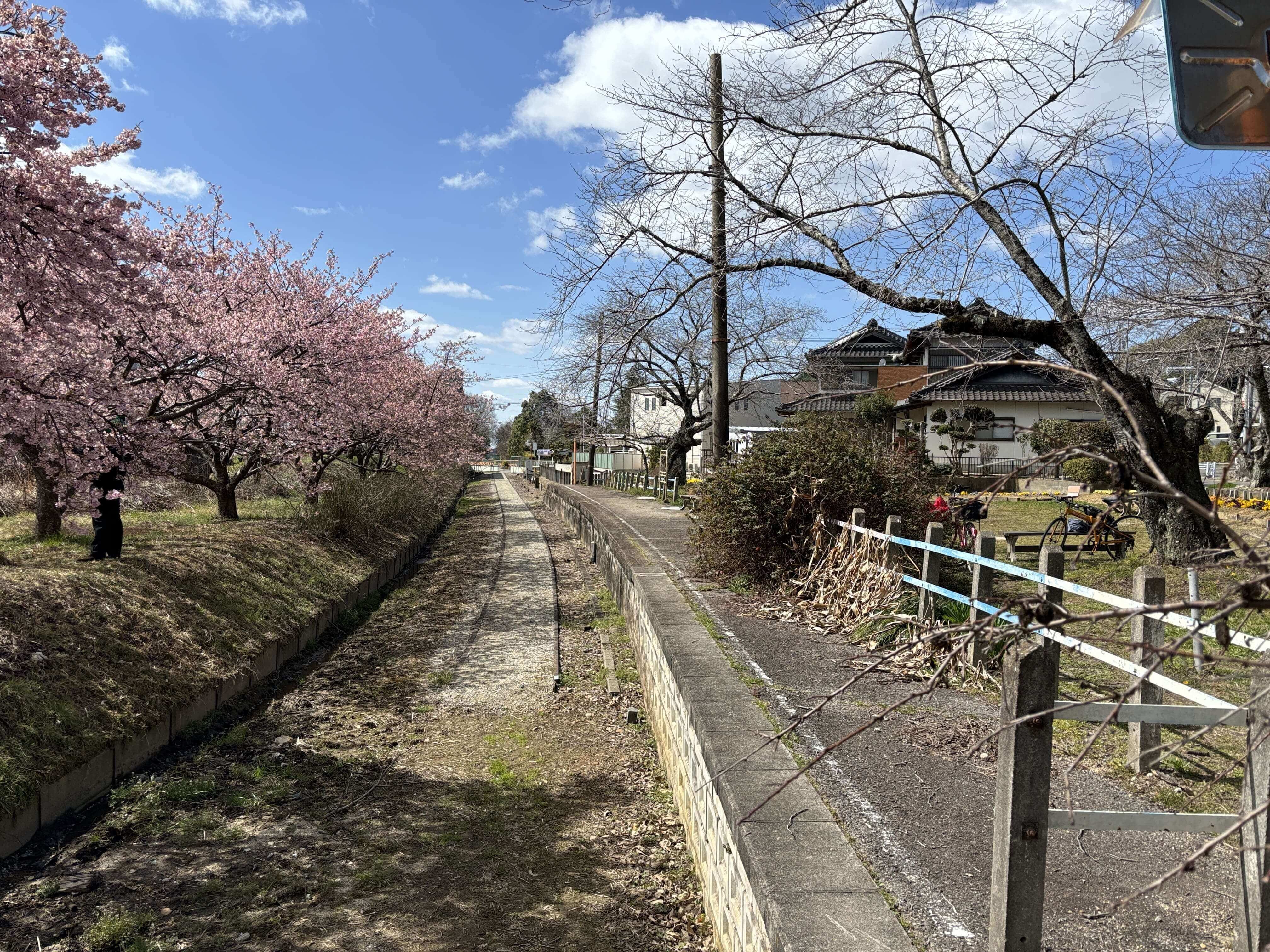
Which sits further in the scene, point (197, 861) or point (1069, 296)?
point (1069, 296)

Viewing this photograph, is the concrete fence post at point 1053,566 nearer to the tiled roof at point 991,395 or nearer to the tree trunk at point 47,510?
the tree trunk at point 47,510

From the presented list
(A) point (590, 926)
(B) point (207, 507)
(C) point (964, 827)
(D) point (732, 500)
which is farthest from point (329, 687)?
(B) point (207, 507)

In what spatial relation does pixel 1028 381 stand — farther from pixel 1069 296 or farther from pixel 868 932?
pixel 868 932

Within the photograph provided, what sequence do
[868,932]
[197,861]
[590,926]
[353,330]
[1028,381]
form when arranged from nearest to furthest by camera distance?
[868,932] → [590,926] → [197,861] → [353,330] → [1028,381]

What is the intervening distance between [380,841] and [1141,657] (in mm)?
4615

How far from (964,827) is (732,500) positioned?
590 cm

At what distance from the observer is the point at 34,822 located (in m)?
5.41

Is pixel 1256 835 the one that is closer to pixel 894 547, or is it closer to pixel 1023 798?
pixel 1023 798

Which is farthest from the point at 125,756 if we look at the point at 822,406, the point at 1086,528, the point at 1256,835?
the point at 822,406

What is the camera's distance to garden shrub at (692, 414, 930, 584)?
8922mm

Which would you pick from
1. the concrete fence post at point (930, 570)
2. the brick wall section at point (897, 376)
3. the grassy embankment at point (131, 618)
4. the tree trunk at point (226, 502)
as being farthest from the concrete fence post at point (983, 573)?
the brick wall section at point (897, 376)

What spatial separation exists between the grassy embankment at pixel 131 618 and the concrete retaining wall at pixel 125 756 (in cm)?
7

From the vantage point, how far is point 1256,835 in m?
2.01

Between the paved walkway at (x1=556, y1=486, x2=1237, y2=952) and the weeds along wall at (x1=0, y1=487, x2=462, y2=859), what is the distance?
15.2ft
